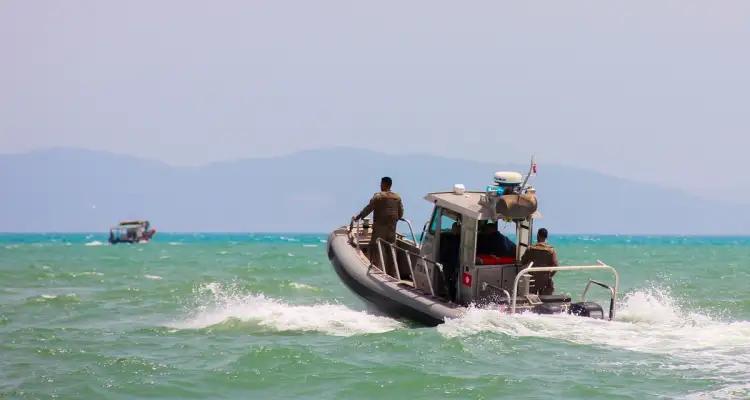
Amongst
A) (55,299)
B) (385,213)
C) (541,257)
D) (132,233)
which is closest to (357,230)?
(385,213)

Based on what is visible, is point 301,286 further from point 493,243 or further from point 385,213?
point 493,243

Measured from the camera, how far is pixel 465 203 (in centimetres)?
1416

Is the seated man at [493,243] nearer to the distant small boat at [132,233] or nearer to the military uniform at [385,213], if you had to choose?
the military uniform at [385,213]

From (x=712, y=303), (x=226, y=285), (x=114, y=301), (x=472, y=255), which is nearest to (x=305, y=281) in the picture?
(x=226, y=285)

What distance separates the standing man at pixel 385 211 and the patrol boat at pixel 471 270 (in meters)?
0.28

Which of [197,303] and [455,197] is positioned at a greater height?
[455,197]

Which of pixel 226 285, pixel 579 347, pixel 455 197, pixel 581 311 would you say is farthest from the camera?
pixel 226 285

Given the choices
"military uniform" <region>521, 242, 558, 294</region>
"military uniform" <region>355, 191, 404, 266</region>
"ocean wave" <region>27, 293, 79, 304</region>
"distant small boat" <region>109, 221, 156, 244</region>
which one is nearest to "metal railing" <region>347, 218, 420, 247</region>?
"military uniform" <region>355, 191, 404, 266</region>

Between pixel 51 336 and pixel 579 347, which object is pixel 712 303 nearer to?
pixel 579 347

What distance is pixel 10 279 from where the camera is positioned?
30531mm

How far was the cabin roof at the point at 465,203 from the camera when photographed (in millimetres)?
13656

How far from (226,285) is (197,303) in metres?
6.51

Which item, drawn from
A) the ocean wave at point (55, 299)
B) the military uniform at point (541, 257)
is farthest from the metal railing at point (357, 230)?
the ocean wave at point (55, 299)

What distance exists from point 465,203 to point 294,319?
136 inches
